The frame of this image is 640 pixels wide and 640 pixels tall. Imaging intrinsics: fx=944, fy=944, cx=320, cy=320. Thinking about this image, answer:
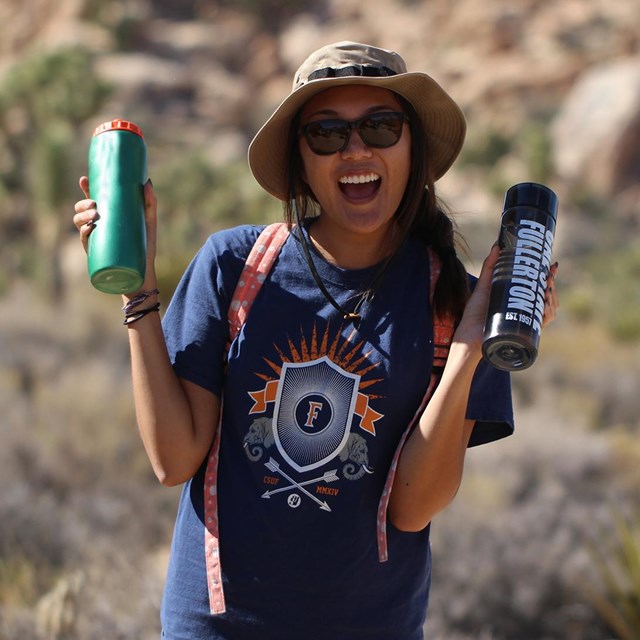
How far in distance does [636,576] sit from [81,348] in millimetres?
6854

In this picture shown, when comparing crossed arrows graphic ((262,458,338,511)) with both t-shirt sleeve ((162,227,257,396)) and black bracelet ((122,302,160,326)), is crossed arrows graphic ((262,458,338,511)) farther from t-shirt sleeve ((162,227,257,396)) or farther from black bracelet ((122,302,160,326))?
black bracelet ((122,302,160,326))

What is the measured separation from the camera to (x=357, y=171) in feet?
6.48

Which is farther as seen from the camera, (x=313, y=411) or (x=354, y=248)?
(x=354, y=248)

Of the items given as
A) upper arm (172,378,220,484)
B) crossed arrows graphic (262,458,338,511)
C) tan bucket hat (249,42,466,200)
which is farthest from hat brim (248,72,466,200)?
crossed arrows graphic (262,458,338,511)

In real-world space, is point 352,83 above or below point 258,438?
above

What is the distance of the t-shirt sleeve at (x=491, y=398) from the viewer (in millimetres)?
1955

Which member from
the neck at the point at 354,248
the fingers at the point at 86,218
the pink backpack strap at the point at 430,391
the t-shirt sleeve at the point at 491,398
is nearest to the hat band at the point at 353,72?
the neck at the point at 354,248

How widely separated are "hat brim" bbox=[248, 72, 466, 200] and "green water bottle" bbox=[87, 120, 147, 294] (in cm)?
31

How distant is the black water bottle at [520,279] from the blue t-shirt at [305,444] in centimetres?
18

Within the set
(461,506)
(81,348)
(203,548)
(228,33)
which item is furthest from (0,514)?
(228,33)

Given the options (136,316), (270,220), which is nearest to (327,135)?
(136,316)

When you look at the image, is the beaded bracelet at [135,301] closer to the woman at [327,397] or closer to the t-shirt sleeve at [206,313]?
the woman at [327,397]

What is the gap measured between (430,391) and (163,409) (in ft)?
1.79

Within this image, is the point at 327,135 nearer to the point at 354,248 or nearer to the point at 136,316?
the point at 354,248
